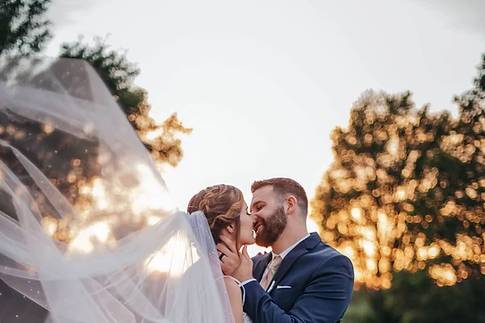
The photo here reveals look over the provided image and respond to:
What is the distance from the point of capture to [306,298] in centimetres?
495

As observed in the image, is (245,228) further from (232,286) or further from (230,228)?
(232,286)

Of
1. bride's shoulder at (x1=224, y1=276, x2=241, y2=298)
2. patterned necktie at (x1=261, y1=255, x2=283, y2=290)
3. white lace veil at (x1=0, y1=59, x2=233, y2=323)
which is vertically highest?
white lace veil at (x1=0, y1=59, x2=233, y2=323)

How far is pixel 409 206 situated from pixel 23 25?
84.0 feet

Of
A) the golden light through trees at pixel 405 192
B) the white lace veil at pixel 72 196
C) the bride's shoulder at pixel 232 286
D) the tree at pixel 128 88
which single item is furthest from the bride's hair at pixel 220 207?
the golden light through trees at pixel 405 192

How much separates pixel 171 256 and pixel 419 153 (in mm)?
31545

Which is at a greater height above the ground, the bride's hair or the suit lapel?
the bride's hair

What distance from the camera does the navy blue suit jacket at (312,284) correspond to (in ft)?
16.1

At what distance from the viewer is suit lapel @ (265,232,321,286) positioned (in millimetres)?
5172

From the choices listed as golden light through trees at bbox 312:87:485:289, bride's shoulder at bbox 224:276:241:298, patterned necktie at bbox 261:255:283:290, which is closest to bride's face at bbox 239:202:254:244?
bride's shoulder at bbox 224:276:241:298

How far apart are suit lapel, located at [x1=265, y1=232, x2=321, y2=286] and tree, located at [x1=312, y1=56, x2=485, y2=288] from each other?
2644cm

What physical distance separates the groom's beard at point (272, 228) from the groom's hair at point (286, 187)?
141 mm

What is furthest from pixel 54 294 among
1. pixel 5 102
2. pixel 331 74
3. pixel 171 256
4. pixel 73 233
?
pixel 331 74

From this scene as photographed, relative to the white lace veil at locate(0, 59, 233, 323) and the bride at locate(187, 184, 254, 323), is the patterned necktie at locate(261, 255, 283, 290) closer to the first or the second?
the bride at locate(187, 184, 254, 323)

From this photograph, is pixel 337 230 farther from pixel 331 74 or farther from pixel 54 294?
pixel 54 294
